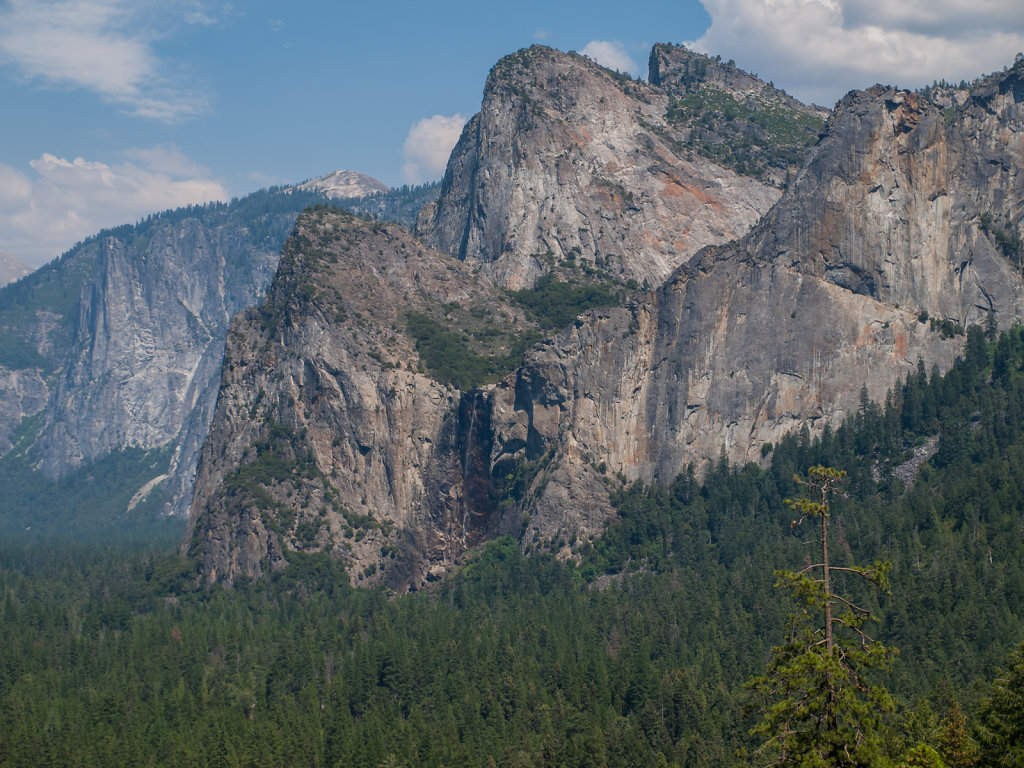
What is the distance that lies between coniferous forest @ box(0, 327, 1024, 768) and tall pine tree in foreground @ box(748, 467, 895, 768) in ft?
72.2

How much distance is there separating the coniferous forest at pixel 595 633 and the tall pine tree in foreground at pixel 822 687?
22.0 meters

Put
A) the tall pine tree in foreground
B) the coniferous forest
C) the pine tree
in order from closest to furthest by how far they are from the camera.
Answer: the tall pine tree in foreground → the pine tree → the coniferous forest

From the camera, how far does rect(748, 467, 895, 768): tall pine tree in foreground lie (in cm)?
4950

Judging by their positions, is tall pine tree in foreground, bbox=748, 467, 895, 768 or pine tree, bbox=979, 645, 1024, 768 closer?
tall pine tree in foreground, bbox=748, 467, 895, 768

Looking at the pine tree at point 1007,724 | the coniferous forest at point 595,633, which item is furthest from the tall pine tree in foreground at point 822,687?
the coniferous forest at point 595,633

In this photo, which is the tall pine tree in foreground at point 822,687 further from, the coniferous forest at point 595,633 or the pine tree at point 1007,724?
the coniferous forest at point 595,633

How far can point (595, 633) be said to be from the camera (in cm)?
15500

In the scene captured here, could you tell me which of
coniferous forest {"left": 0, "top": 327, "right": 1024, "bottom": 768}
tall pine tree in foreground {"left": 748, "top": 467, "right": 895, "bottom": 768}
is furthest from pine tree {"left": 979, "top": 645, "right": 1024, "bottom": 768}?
tall pine tree in foreground {"left": 748, "top": 467, "right": 895, "bottom": 768}

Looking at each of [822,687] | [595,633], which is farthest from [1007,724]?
[595,633]

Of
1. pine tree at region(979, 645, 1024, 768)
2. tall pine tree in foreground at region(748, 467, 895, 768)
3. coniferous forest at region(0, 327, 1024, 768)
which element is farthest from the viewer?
coniferous forest at region(0, 327, 1024, 768)

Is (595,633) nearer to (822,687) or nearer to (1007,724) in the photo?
(1007,724)

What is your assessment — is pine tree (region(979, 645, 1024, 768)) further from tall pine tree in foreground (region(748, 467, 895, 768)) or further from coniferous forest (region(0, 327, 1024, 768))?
tall pine tree in foreground (region(748, 467, 895, 768))

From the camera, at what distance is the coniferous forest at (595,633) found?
402 ft

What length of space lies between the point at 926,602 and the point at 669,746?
37.5 m
